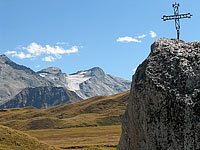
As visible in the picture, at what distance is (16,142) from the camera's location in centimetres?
4453

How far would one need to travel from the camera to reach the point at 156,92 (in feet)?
34.6

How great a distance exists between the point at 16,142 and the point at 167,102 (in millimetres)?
39048

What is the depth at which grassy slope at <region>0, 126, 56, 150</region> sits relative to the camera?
1686 inches

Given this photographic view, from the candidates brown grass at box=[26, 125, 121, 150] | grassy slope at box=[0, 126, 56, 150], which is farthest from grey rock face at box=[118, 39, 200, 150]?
brown grass at box=[26, 125, 121, 150]

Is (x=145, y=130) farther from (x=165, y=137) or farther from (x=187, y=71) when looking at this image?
(x=187, y=71)

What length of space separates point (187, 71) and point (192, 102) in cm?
144

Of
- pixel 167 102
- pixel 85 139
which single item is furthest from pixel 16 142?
pixel 85 139

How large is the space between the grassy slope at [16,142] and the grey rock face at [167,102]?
34269mm

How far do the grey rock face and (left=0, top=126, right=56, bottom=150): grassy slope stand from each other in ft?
112

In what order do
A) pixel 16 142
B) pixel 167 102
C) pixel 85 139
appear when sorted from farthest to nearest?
pixel 85 139, pixel 16 142, pixel 167 102

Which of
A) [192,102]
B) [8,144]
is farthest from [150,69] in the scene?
[8,144]

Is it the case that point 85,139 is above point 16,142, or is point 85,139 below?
below

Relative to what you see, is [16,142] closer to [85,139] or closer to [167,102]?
[167,102]

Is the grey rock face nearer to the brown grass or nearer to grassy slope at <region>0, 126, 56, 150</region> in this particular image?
grassy slope at <region>0, 126, 56, 150</region>
